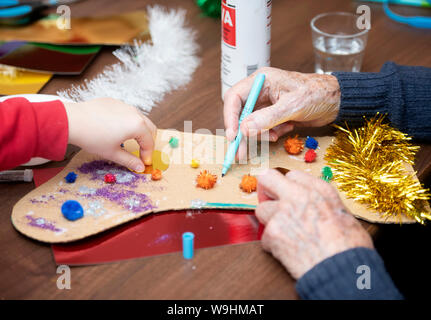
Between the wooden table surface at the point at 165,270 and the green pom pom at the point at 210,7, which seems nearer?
the wooden table surface at the point at 165,270

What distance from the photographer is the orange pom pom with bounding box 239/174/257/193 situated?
0.82 metres

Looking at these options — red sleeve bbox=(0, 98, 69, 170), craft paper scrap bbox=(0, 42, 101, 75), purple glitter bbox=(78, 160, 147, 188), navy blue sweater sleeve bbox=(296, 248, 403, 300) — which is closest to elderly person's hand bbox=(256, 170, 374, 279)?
navy blue sweater sleeve bbox=(296, 248, 403, 300)

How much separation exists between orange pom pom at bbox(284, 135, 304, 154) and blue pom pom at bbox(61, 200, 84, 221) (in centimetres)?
40

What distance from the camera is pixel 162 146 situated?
933 millimetres

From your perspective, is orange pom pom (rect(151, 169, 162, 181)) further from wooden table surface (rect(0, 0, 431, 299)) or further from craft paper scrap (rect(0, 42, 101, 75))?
craft paper scrap (rect(0, 42, 101, 75))

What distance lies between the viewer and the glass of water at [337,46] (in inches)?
43.8

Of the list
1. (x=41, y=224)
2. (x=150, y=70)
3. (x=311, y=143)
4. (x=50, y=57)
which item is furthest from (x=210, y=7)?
(x=41, y=224)

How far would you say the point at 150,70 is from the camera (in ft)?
3.70

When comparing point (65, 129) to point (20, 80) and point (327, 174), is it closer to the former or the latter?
point (20, 80)

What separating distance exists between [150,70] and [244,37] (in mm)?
281

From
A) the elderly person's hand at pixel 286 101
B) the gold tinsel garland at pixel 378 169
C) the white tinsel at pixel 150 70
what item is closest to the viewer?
the gold tinsel garland at pixel 378 169

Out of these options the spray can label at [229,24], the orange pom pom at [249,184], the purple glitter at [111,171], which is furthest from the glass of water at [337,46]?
the purple glitter at [111,171]

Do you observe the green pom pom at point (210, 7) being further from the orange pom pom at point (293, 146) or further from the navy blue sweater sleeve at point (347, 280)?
the navy blue sweater sleeve at point (347, 280)

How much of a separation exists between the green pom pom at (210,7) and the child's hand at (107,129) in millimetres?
552
